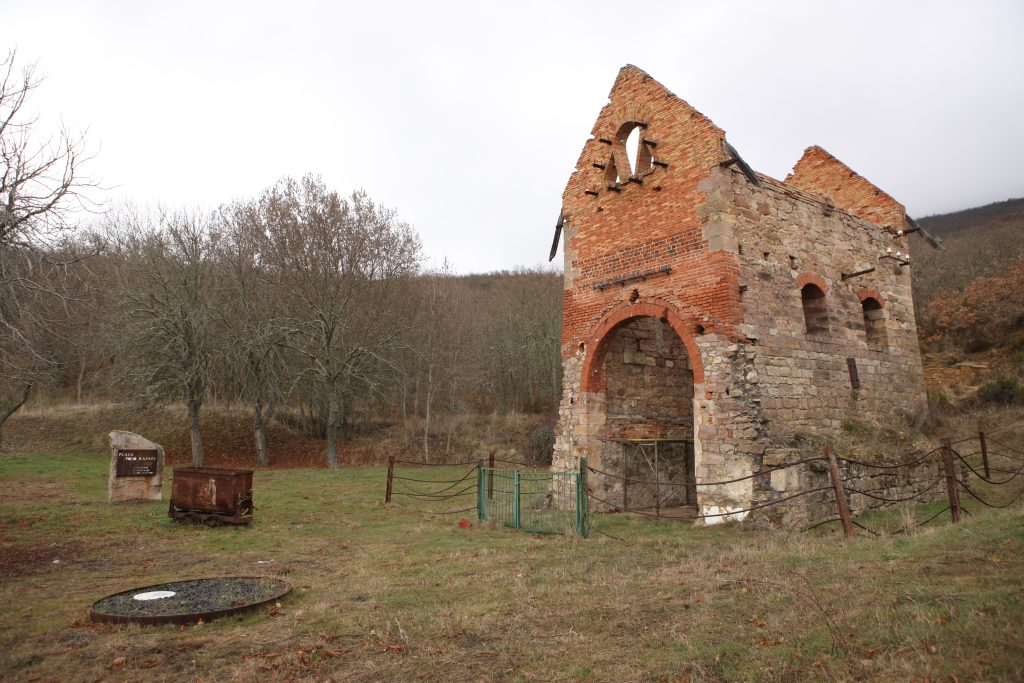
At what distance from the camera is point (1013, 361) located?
2114cm

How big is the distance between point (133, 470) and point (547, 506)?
898 centimetres

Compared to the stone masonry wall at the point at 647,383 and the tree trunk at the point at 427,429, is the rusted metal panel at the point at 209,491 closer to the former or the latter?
the stone masonry wall at the point at 647,383

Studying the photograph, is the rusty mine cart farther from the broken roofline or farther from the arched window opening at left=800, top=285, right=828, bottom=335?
the arched window opening at left=800, top=285, right=828, bottom=335

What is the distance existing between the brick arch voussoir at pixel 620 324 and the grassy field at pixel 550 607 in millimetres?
3229

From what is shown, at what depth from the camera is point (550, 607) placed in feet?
20.3

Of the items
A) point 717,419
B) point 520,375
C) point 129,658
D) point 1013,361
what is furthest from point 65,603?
point 520,375

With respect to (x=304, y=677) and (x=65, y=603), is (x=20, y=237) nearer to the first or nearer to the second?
(x=65, y=603)

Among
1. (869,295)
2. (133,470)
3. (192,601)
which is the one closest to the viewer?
(192,601)

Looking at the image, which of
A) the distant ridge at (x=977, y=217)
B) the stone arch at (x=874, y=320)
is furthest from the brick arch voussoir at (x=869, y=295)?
the distant ridge at (x=977, y=217)

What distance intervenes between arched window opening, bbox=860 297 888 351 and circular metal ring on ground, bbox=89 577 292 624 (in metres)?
13.2

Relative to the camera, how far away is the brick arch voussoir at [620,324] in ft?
38.0

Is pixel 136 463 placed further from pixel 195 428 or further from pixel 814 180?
pixel 814 180

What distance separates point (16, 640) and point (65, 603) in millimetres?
1320

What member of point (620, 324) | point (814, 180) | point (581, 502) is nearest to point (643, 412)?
point (620, 324)
